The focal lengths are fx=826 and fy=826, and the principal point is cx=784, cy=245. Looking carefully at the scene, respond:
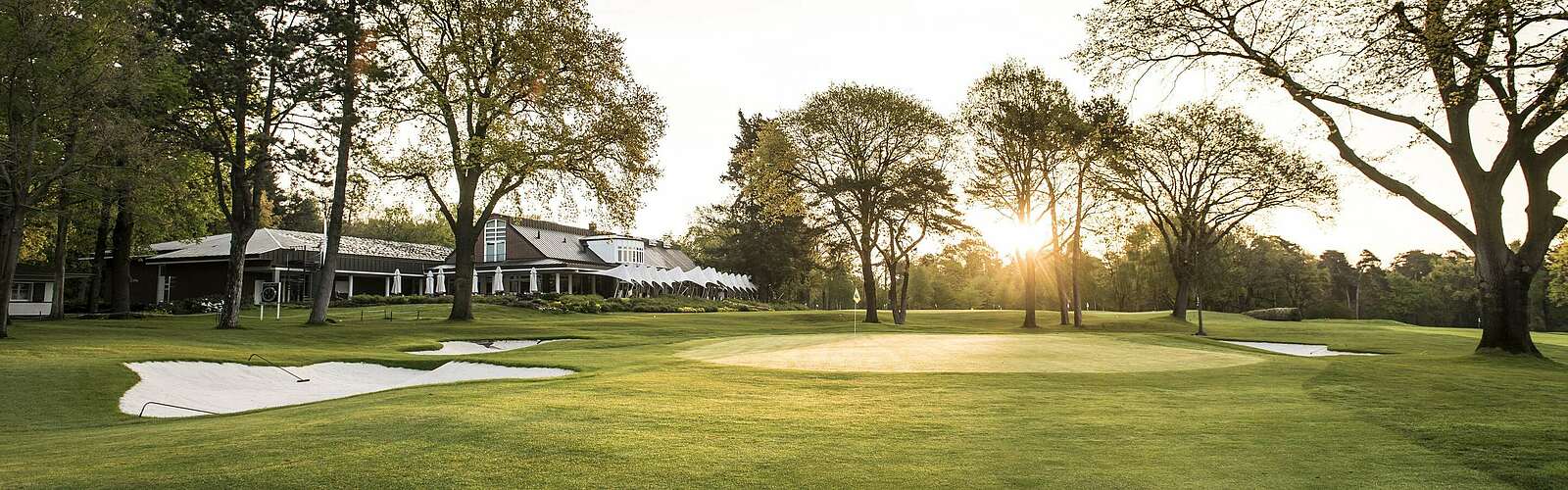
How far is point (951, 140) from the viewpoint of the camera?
4291 centimetres

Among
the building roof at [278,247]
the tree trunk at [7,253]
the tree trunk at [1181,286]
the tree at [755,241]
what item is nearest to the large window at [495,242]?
the building roof at [278,247]

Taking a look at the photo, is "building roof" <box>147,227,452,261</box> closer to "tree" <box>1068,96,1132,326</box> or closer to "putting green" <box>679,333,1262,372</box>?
"putting green" <box>679,333,1262,372</box>

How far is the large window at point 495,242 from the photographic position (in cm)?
6172

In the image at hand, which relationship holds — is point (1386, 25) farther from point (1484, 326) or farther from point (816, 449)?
point (816, 449)

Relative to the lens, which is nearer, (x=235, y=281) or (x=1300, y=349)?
(x=235, y=281)

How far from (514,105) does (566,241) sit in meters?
35.6

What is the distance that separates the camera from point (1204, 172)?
4125cm

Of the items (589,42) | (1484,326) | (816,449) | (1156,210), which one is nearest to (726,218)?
(1156,210)

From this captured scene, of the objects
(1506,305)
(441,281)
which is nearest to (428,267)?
(441,281)

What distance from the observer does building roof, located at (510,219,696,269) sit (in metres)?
61.2

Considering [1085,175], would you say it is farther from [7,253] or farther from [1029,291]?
[7,253]

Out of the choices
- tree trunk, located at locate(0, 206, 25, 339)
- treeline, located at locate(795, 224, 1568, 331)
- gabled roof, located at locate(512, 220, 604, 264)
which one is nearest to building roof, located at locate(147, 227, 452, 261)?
gabled roof, located at locate(512, 220, 604, 264)

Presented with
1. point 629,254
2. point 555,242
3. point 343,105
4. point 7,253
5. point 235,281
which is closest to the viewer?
point 7,253

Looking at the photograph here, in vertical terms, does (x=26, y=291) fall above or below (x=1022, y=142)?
below
